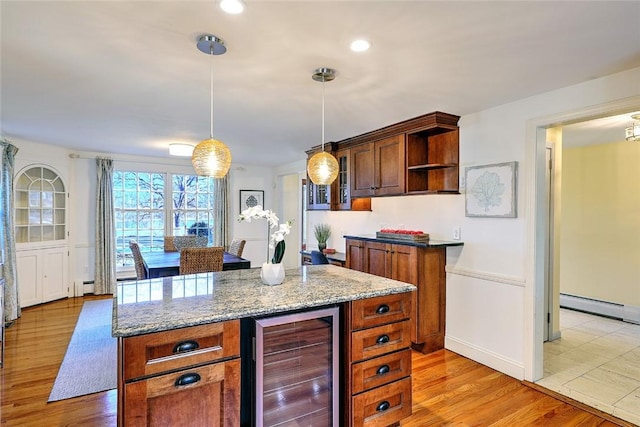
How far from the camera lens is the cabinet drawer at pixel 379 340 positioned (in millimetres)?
1984

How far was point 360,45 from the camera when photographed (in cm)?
196

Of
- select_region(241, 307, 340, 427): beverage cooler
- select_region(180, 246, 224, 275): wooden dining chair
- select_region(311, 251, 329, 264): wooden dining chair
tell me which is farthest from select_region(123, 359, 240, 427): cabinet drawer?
select_region(311, 251, 329, 264): wooden dining chair

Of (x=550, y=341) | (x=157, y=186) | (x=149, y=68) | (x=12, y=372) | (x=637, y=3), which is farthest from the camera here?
(x=157, y=186)

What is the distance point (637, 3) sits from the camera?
1.56 meters

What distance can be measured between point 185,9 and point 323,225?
433cm

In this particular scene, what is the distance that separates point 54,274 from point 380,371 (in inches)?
217

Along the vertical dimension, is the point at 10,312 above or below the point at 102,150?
below

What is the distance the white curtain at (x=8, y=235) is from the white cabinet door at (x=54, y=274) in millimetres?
750

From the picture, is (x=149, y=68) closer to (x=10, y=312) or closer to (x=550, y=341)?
(x=10, y=312)

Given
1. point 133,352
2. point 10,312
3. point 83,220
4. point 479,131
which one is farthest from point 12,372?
point 479,131

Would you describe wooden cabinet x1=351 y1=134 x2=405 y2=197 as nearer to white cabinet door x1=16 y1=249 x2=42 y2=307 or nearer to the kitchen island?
the kitchen island

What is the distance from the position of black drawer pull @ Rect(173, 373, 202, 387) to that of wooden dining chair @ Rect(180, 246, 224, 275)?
6.89ft

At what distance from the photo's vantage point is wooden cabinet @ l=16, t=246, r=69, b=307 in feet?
15.8

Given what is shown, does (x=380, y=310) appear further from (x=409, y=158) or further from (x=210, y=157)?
(x=409, y=158)
